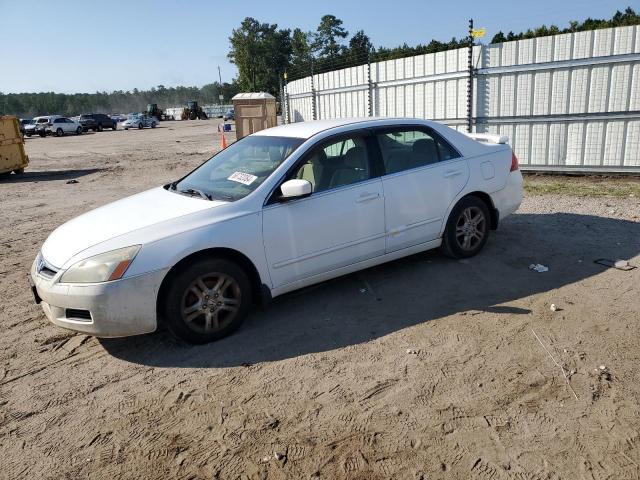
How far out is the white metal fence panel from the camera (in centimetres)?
918

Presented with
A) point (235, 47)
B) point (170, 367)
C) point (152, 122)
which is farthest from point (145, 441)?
point (235, 47)

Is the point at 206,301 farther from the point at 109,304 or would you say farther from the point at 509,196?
the point at 509,196

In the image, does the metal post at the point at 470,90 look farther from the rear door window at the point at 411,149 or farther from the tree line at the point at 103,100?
the tree line at the point at 103,100

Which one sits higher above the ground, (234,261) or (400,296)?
(234,261)

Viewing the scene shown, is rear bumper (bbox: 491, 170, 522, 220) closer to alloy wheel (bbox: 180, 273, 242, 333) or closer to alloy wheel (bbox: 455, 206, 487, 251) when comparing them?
alloy wheel (bbox: 455, 206, 487, 251)

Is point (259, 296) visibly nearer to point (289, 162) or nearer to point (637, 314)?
point (289, 162)

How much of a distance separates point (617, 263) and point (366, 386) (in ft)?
11.5

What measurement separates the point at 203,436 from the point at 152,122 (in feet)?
171

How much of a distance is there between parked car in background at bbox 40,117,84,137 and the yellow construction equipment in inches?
1062

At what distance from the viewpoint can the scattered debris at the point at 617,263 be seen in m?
5.24

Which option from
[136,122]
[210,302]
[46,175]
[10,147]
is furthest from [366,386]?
[136,122]

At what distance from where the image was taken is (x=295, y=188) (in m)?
4.11

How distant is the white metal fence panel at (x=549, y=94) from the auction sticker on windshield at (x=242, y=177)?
7.59 meters

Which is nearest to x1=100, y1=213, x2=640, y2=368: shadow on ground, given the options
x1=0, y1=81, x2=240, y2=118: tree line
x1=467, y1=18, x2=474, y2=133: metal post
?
x1=467, y1=18, x2=474, y2=133: metal post
